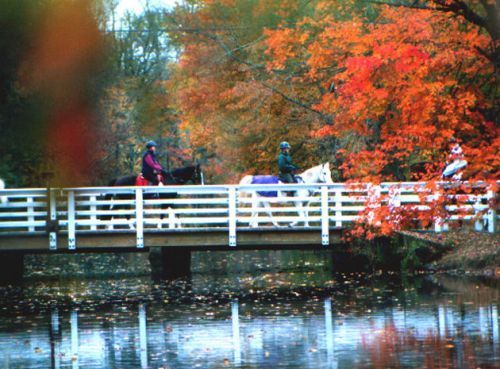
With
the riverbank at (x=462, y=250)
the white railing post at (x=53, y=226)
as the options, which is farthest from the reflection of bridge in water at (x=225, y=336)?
the white railing post at (x=53, y=226)

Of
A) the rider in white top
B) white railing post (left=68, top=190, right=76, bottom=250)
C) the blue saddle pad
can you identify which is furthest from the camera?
the blue saddle pad

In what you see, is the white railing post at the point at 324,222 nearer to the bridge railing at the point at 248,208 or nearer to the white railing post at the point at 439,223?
the bridge railing at the point at 248,208

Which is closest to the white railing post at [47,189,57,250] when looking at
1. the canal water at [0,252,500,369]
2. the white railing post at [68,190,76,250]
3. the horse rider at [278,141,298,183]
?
the white railing post at [68,190,76,250]

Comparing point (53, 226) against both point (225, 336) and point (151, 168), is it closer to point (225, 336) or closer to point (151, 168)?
point (151, 168)

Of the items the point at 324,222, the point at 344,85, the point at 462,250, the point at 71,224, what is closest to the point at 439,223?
the point at 462,250

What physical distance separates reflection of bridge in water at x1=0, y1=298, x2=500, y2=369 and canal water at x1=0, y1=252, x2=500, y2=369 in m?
0.02

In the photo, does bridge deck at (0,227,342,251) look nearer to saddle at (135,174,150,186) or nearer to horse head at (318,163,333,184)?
horse head at (318,163,333,184)

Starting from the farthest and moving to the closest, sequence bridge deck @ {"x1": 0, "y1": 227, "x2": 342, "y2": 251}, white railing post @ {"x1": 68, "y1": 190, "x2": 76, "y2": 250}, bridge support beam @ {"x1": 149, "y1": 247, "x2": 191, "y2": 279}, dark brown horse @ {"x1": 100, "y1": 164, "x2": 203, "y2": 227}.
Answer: dark brown horse @ {"x1": 100, "y1": 164, "x2": 203, "y2": 227}, bridge support beam @ {"x1": 149, "y1": 247, "x2": 191, "y2": 279}, white railing post @ {"x1": 68, "y1": 190, "x2": 76, "y2": 250}, bridge deck @ {"x1": 0, "y1": 227, "x2": 342, "y2": 251}

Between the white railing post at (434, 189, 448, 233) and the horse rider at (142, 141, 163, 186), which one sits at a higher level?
the horse rider at (142, 141, 163, 186)

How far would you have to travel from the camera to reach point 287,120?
115 feet

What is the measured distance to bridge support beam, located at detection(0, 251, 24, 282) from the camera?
29498 mm

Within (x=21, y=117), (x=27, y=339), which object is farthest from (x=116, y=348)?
(x=21, y=117)

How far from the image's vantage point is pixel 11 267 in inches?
1176

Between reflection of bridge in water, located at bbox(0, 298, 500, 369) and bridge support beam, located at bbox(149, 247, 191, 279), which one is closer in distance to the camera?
reflection of bridge in water, located at bbox(0, 298, 500, 369)
